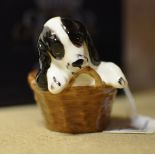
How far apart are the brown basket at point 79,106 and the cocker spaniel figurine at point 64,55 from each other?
2 centimetres

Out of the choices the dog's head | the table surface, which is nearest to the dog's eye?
the dog's head

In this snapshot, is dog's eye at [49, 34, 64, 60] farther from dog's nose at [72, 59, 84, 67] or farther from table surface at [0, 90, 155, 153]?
table surface at [0, 90, 155, 153]

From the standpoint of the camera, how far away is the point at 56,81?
0.73m

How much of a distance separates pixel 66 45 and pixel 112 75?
0.11 m

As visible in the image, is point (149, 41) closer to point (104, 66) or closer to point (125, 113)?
point (125, 113)

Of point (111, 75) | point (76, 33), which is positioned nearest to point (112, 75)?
point (111, 75)

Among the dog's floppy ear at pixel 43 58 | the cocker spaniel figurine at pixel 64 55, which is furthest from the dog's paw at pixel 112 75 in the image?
the dog's floppy ear at pixel 43 58

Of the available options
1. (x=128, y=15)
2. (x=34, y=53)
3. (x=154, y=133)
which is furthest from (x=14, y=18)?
(x=154, y=133)

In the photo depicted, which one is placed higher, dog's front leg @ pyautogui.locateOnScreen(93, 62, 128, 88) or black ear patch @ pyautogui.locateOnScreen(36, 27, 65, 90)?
black ear patch @ pyautogui.locateOnScreen(36, 27, 65, 90)

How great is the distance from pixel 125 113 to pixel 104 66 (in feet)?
Result: 0.72

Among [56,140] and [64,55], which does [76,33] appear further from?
[56,140]

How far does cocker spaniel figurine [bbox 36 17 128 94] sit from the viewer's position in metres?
0.73

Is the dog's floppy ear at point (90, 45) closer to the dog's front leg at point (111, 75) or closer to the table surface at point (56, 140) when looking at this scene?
the dog's front leg at point (111, 75)

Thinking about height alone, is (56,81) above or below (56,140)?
above
